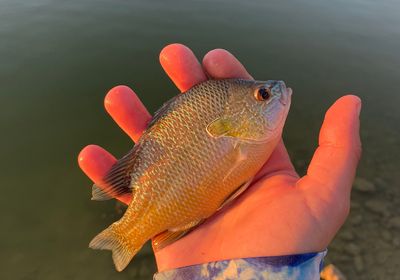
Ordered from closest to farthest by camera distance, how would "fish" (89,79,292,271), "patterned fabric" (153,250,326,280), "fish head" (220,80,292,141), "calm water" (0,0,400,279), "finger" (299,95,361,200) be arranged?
"patterned fabric" (153,250,326,280), "finger" (299,95,361,200), "fish" (89,79,292,271), "fish head" (220,80,292,141), "calm water" (0,0,400,279)

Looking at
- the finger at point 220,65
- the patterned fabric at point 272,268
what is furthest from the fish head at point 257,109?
the patterned fabric at point 272,268

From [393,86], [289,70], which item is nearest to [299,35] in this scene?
[289,70]

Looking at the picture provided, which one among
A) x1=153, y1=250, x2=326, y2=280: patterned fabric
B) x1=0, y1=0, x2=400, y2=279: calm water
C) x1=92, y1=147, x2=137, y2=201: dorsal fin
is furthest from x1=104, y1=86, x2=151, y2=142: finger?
x1=0, y1=0, x2=400, y2=279: calm water

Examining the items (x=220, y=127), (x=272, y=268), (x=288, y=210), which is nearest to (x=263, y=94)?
(x=220, y=127)

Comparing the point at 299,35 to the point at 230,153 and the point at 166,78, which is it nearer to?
the point at 166,78

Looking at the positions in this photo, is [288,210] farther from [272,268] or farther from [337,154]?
[337,154]

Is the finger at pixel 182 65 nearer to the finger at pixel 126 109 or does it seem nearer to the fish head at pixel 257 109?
the finger at pixel 126 109

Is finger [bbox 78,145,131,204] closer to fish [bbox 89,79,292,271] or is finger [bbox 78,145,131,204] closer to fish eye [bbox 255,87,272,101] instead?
fish [bbox 89,79,292,271]
